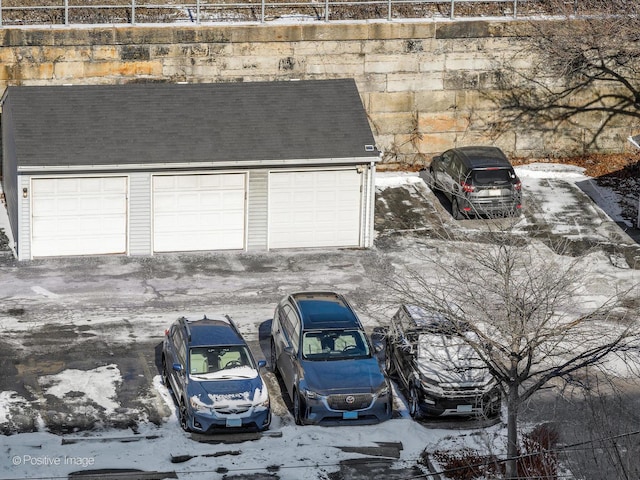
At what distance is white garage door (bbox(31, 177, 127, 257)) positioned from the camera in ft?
108

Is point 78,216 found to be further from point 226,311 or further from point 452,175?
point 452,175

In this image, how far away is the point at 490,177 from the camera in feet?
119

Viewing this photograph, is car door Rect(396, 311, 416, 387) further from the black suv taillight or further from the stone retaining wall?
the stone retaining wall

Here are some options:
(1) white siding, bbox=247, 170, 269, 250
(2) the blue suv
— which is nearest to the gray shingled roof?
(1) white siding, bbox=247, 170, 269, 250

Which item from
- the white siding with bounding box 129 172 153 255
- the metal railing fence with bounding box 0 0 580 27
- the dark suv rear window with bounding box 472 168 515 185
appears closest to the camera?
the white siding with bounding box 129 172 153 255

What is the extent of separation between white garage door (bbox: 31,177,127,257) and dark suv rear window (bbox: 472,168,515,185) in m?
9.39

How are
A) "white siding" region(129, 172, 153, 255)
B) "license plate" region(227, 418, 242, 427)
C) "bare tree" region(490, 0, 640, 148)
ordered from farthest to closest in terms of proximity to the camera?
"bare tree" region(490, 0, 640, 148) → "white siding" region(129, 172, 153, 255) → "license plate" region(227, 418, 242, 427)

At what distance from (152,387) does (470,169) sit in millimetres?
12988

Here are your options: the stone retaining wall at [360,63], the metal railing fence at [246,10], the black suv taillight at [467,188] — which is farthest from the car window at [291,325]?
the metal railing fence at [246,10]

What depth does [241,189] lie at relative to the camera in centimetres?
3412

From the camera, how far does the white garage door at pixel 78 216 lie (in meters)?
33.0

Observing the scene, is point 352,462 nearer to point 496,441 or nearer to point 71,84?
point 496,441

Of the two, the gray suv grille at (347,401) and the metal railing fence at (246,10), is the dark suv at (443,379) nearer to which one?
the gray suv grille at (347,401)

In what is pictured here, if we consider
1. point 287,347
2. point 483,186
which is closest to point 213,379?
point 287,347
